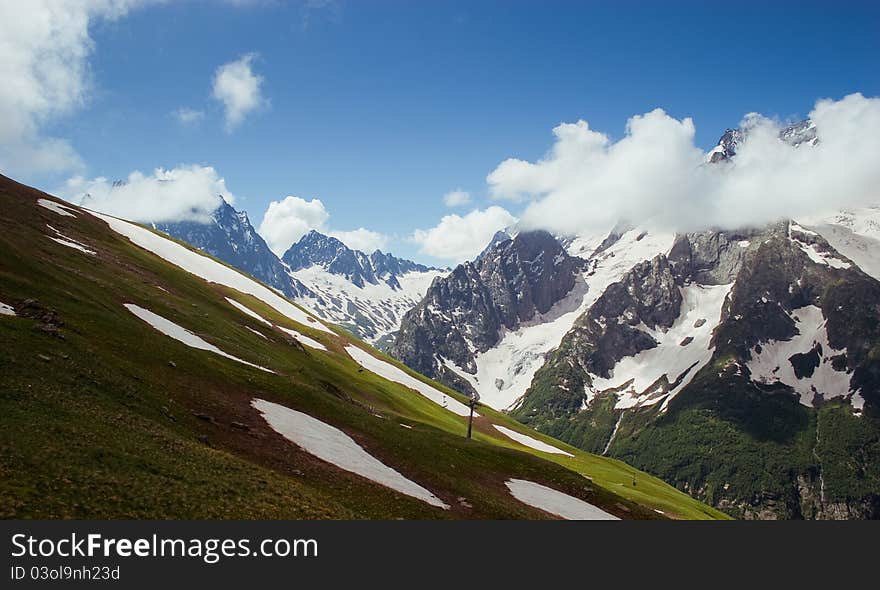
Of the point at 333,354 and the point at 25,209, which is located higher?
the point at 25,209

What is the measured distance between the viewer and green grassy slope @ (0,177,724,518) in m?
26.9

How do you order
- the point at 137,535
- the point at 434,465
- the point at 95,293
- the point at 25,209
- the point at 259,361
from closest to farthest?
the point at 137,535
the point at 434,465
the point at 95,293
the point at 259,361
the point at 25,209

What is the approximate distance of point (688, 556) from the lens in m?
33.4

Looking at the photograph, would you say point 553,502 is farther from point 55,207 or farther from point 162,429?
point 55,207

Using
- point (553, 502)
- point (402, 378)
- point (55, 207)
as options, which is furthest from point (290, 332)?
point (553, 502)

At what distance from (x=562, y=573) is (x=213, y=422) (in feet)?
97.2

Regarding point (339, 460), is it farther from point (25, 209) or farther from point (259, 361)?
point (25, 209)

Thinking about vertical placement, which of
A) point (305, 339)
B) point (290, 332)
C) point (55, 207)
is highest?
point (55, 207)

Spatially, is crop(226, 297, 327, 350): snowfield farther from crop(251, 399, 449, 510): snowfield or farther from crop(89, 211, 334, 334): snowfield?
crop(251, 399, 449, 510): snowfield

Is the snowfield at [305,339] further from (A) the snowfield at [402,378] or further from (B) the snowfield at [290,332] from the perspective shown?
(A) the snowfield at [402,378]

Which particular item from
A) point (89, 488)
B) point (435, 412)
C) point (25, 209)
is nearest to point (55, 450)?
point (89, 488)

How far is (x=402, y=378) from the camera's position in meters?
161

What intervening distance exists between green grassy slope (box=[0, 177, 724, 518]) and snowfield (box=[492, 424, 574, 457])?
210 feet

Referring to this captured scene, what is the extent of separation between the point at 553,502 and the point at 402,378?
105 metres
